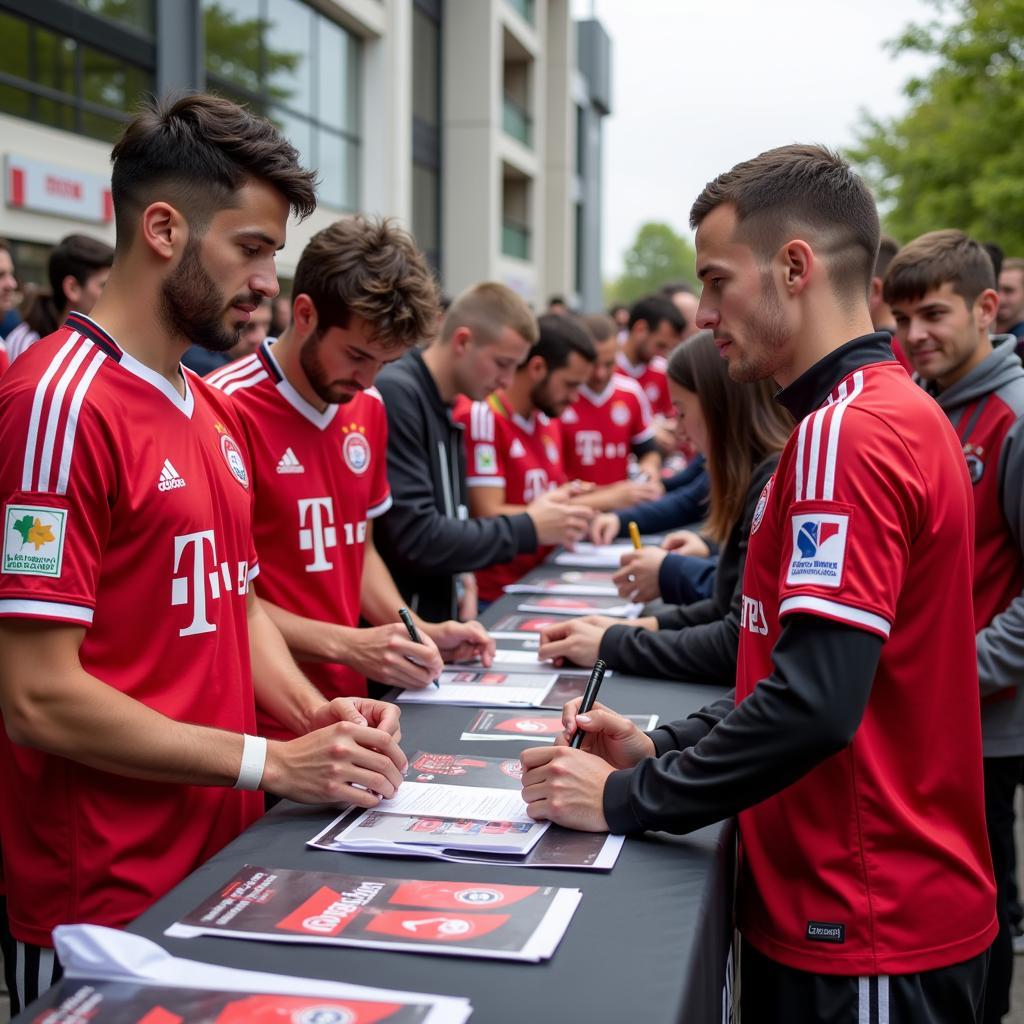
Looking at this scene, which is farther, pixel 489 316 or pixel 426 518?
pixel 489 316

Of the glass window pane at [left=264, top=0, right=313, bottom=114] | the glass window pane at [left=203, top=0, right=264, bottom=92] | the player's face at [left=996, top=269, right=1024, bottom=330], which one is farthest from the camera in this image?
the glass window pane at [left=264, top=0, right=313, bottom=114]

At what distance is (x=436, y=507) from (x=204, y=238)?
79.4 inches

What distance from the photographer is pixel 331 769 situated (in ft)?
6.15

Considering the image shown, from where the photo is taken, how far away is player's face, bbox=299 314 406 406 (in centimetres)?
285

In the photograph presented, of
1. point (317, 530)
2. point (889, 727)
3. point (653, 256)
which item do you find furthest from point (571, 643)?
point (653, 256)

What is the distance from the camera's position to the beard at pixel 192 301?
1902 mm

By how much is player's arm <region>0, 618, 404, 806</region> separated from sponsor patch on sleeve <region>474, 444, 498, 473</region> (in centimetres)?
282

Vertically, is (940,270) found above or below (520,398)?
above

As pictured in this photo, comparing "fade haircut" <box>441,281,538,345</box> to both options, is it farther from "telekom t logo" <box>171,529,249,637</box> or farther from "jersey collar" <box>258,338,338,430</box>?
"telekom t logo" <box>171,529,249,637</box>

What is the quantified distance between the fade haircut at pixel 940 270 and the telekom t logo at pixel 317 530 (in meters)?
1.87

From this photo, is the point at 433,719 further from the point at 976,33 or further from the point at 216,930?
the point at 976,33

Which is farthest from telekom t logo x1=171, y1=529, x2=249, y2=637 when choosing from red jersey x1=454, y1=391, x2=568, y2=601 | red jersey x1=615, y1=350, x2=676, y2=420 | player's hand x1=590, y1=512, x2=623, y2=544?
red jersey x1=615, y1=350, x2=676, y2=420

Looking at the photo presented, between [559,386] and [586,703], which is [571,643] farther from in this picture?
[559,386]

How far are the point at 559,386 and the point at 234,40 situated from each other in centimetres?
1022
